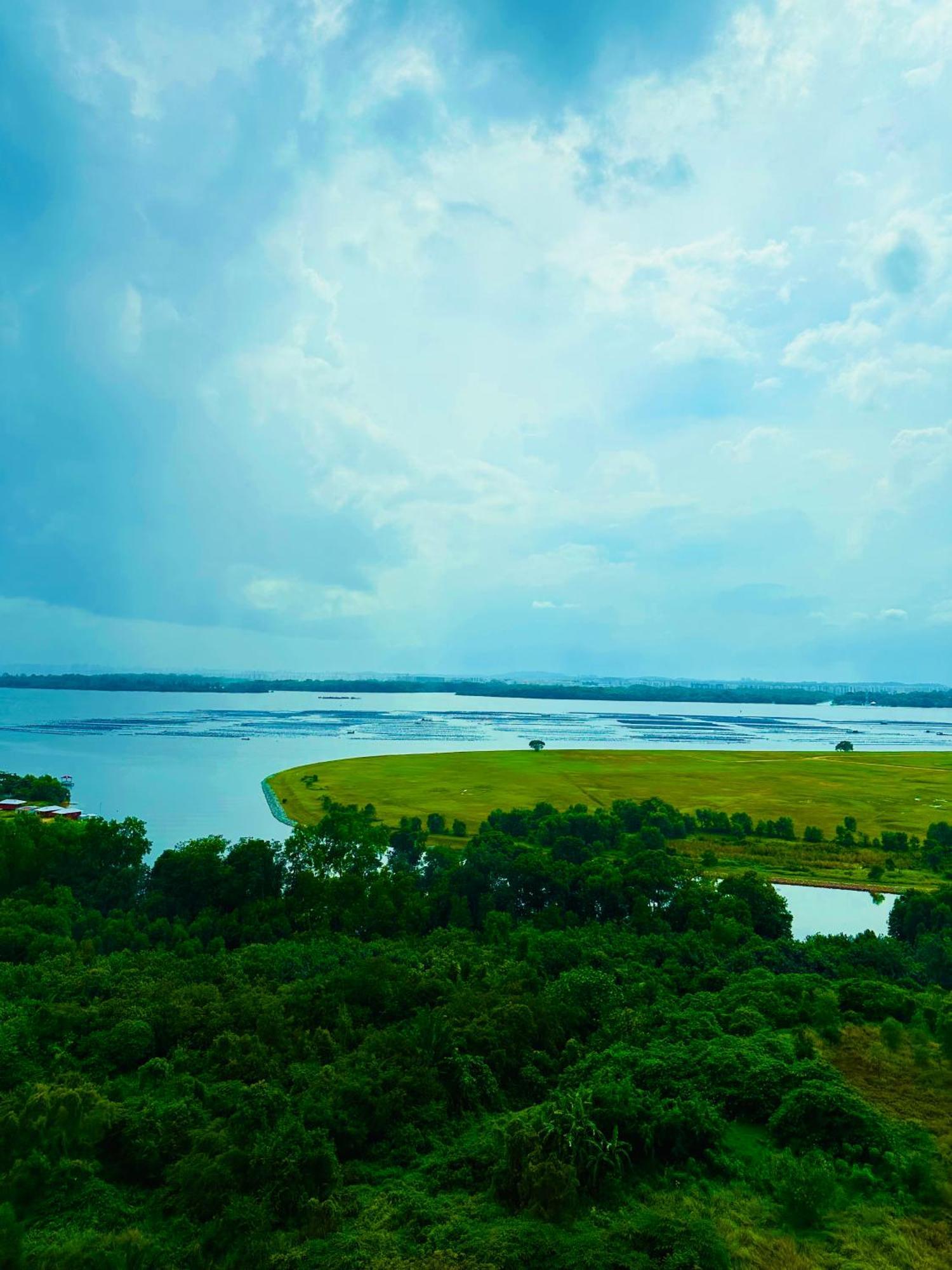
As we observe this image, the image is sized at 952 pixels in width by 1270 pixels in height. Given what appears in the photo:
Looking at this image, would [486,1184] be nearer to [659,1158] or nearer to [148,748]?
[659,1158]

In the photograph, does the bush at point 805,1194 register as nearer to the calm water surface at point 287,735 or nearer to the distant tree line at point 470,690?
the calm water surface at point 287,735

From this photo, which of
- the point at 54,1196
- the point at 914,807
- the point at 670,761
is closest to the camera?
the point at 54,1196

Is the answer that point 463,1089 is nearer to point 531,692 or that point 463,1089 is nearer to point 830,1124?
point 830,1124

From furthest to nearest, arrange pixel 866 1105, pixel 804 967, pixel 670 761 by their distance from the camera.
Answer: pixel 670 761, pixel 804 967, pixel 866 1105

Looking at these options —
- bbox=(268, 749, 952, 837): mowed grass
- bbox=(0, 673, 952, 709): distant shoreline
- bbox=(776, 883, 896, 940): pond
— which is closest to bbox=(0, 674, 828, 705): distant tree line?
bbox=(0, 673, 952, 709): distant shoreline

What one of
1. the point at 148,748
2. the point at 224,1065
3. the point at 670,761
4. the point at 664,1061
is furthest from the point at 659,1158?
the point at 148,748

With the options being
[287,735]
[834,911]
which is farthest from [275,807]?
[287,735]
